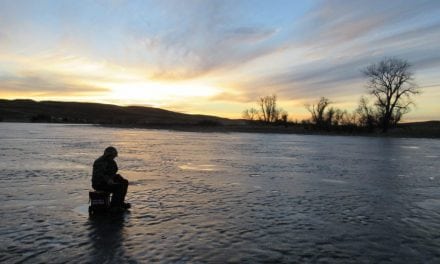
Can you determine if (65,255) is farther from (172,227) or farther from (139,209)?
(139,209)

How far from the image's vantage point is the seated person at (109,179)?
10172 millimetres

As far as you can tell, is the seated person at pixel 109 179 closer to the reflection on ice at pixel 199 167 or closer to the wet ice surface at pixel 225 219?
the wet ice surface at pixel 225 219

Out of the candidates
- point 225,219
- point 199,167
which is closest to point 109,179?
point 225,219

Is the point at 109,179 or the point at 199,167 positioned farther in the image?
the point at 199,167

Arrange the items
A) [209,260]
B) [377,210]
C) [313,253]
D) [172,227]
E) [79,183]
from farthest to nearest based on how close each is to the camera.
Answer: [79,183], [377,210], [172,227], [313,253], [209,260]

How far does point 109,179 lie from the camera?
10211 millimetres

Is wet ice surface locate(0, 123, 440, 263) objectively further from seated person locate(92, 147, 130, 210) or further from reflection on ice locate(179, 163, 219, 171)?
reflection on ice locate(179, 163, 219, 171)

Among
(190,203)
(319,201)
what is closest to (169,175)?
(190,203)

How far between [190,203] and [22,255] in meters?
5.27

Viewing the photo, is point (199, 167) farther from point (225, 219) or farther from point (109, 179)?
point (225, 219)

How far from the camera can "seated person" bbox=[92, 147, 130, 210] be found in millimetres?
10172

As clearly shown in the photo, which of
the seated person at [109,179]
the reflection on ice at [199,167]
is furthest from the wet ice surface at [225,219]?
the reflection on ice at [199,167]

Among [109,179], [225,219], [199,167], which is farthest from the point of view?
[199,167]

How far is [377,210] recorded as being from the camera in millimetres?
11406
